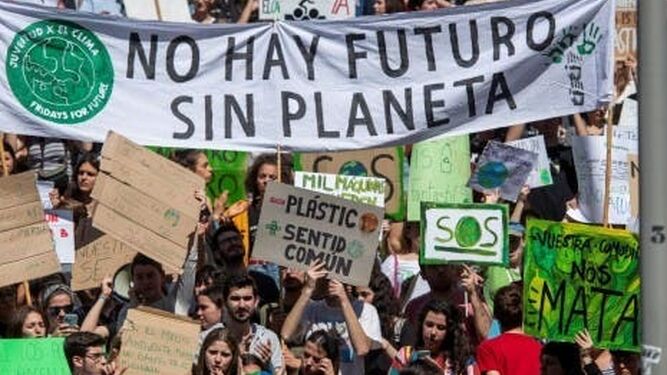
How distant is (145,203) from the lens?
11008mm

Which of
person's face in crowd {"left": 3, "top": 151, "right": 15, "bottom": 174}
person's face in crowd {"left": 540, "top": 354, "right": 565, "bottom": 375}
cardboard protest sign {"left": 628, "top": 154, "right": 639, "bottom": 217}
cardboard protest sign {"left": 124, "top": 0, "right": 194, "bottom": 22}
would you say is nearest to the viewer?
person's face in crowd {"left": 540, "top": 354, "right": 565, "bottom": 375}

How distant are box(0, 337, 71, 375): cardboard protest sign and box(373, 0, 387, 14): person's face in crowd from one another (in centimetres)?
304

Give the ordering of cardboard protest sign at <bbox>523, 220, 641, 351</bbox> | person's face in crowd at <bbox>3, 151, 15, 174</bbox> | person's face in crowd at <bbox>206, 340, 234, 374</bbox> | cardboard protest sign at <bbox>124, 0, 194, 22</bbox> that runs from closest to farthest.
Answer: person's face in crowd at <bbox>206, 340, 234, 374</bbox>
cardboard protest sign at <bbox>523, 220, 641, 351</bbox>
person's face in crowd at <bbox>3, 151, 15, 174</bbox>
cardboard protest sign at <bbox>124, 0, 194, 22</bbox>

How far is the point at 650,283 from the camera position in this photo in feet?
24.6

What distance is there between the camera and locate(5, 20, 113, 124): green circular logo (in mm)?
10805

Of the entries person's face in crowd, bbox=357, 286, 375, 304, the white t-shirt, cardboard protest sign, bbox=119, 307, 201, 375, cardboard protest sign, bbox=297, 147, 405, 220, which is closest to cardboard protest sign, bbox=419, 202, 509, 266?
person's face in crowd, bbox=357, 286, 375, 304

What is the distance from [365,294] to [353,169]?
1.16 metres

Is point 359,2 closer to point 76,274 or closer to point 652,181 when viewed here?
point 76,274

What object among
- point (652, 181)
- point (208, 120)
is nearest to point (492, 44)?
point (208, 120)

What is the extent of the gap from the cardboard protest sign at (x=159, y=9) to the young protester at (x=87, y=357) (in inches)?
105

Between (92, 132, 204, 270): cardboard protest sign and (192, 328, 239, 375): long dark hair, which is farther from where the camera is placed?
(92, 132, 204, 270): cardboard protest sign

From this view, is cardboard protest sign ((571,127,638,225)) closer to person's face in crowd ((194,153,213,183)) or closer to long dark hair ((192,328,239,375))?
person's face in crowd ((194,153,213,183))

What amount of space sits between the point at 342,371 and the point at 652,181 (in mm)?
3720

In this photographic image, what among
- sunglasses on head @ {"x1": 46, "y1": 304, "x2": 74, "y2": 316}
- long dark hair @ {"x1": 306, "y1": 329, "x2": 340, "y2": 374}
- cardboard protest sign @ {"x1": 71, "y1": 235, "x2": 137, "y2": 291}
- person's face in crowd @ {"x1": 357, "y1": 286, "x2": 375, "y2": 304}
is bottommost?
long dark hair @ {"x1": 306, "y1": 329, "x2": 340, "y2": 374}
